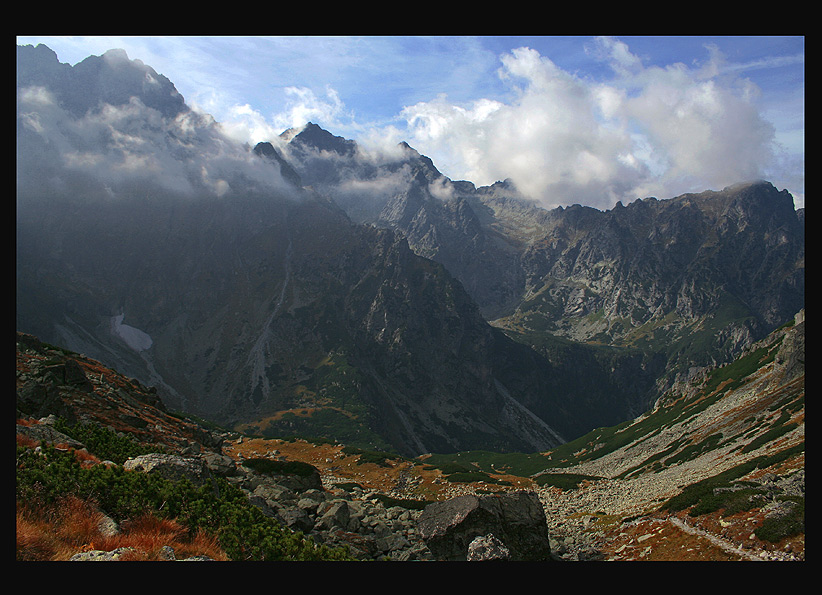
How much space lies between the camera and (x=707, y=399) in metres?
104

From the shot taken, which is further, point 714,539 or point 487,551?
point 714,539

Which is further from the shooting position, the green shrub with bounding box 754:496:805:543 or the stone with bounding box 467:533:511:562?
the green shrub with bounding box 754:496:805:543

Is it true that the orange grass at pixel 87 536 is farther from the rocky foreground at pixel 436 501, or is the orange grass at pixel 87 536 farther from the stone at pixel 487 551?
the stone at pixel 487 551

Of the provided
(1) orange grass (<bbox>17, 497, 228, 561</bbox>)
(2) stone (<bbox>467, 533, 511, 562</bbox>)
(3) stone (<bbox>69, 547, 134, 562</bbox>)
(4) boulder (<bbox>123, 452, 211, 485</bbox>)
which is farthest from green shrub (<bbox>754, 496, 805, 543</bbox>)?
(4) boulder (<bbox>123, 452, 211, 485</bbox>)

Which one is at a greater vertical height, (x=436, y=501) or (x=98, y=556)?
(x=98, y=556)

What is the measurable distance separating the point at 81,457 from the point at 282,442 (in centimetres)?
7004

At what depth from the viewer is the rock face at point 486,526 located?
23.9m

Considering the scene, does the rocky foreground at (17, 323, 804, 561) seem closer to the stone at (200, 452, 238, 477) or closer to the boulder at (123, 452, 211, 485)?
the boulder at (123, 452, 211, 485)

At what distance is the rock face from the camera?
78.3 feet

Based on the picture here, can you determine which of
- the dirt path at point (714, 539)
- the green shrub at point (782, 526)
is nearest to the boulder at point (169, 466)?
the dirt path at point (714, 539)

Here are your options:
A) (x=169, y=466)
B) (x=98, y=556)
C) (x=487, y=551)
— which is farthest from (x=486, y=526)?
(x=98, y=556)

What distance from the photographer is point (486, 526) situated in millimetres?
24297

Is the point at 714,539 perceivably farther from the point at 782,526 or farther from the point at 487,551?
the point at 487,551
